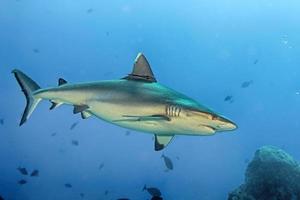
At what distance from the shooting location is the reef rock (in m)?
9.92

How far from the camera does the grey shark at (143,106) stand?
13.3 feet

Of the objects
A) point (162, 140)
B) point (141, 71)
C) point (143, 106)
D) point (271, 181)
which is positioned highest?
point (141, 71)

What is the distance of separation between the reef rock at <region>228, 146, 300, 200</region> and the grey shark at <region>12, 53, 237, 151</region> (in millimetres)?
5873

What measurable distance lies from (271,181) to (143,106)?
22.0 ft

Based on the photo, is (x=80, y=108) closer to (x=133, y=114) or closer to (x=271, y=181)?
(x=133, y=114)

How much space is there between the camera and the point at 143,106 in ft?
14.5

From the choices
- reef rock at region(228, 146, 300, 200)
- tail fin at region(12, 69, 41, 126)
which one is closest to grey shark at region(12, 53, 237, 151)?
tail fin at region(12, 69, 41, 126)

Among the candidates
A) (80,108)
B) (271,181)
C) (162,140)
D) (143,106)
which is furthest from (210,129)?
(271,181)

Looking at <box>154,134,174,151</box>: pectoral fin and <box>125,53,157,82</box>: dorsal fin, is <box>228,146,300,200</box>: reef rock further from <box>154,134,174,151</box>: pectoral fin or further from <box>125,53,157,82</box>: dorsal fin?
<box>125,53,157,82</box>: dorsal fin

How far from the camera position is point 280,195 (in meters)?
9.89

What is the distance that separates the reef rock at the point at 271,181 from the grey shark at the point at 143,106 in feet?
19.3

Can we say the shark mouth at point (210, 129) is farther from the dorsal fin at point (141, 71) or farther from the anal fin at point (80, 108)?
the anal fin at point (80, 108)

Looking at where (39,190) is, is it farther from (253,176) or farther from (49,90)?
(49,90)

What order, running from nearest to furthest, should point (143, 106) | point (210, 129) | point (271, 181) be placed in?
point (210, 129)
point (143, 106)
point (271, 181)
